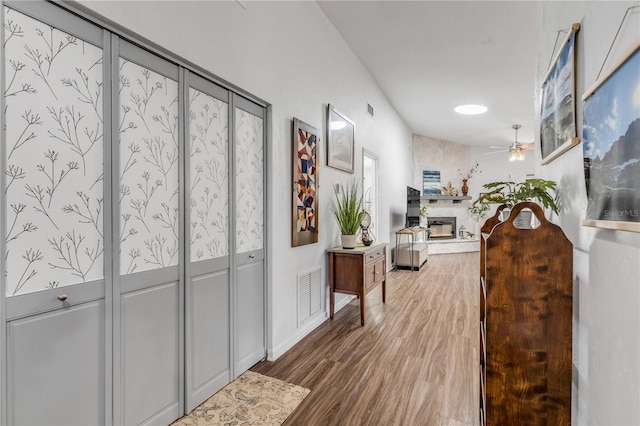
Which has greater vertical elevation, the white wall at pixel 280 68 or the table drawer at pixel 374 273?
the white wall at pixel 280 68

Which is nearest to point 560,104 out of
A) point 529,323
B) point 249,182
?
point 529,323

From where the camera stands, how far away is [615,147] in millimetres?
1029

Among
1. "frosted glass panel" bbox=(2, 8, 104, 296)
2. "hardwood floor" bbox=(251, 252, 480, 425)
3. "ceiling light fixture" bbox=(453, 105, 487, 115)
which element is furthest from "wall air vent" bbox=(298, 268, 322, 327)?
"ceiling light fixture" bbox=(453, 105, 487, 115)

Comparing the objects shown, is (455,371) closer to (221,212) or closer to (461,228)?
(221,212)

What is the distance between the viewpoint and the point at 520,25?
11.9 feet

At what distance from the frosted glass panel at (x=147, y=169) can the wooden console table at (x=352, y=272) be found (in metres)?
2.03

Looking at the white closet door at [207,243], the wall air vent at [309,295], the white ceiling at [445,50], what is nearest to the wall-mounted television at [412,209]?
the white ceiling at [445,50]

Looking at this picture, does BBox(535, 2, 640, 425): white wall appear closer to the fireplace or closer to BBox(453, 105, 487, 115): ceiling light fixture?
BBox(453, 105, 487, 115): ceiling light fixture

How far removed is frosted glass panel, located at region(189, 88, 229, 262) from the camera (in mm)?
2098

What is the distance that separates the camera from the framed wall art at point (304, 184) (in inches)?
121

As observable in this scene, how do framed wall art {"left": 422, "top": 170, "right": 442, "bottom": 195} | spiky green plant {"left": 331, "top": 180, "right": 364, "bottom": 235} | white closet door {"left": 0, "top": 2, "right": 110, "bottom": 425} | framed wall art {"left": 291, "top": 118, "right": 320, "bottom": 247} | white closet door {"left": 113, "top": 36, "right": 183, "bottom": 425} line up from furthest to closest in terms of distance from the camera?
framed wall art {"left": 422, "top": 170, "right": 442, "bottom": 195}
spiky green plant {"left": 331, "top": 180, "right": 364, "bottom": 235}
framed wall art {"left": 291, "top": 118, "right": 320, "bottom": 247}
white closet door {"left": 113, "top": 36, "right": 183, "bottom": 425}
white closet door {"left": 0, "top": 2, "right": 110, "bottom": 425}

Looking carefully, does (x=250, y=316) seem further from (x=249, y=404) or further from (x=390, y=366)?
(x=390, y=366)

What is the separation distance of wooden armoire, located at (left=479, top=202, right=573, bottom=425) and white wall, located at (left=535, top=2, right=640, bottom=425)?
9 centimetres

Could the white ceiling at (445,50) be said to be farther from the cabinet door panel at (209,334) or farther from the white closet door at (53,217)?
the cabinet door panel at (209,334)
